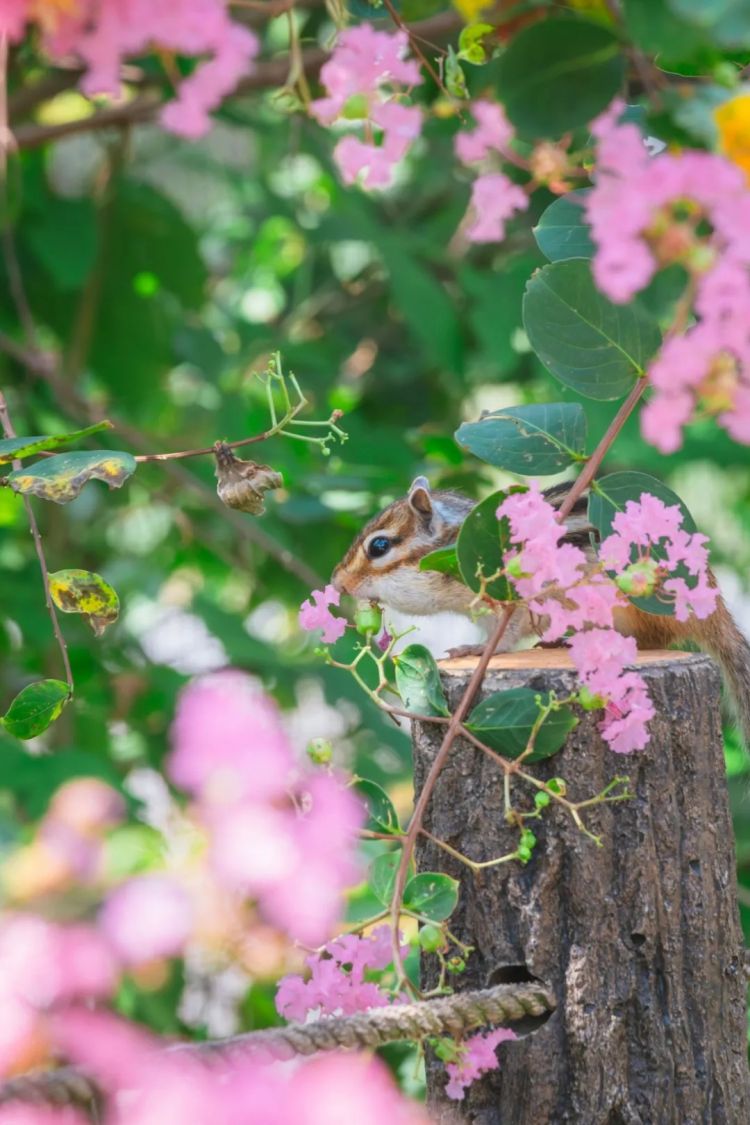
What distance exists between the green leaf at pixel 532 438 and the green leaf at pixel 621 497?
0.11 ft

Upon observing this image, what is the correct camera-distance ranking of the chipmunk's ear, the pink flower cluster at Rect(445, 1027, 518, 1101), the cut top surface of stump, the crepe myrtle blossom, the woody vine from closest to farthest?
1. the crepe myrtle blossom
2. the woody vine
3. the pink flower cluster at Rect(445, 1027, 518, 1101)
4. the cut top surface of stump
5. the chipmunk's ear

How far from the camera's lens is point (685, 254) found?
59cm

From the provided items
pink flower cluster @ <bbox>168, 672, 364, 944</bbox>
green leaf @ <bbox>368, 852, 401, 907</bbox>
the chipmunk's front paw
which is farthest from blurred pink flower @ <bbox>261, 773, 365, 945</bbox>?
the chipmunk's front paw

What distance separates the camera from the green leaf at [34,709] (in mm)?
971

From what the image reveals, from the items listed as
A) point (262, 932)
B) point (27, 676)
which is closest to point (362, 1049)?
point (262, 932)

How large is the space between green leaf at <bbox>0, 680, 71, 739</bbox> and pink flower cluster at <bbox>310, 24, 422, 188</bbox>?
41 cm

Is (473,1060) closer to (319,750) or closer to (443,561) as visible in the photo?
(319,750)

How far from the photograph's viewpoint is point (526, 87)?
72 centimetres

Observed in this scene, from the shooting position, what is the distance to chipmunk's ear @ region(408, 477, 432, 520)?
1900 mm

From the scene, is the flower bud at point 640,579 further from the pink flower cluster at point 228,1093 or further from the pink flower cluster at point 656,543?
the pink flower cluster at point 228,1093

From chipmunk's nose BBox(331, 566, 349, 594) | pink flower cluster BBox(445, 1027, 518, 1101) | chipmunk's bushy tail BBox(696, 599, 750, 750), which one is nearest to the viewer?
pink flower cluster BBox(445, 1027, 518, 1101)

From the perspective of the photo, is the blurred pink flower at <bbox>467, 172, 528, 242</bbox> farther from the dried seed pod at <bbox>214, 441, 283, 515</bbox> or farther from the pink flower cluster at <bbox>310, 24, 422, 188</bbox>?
the dried seed pod at <bbox>214, 441, 283, 515</bbox>

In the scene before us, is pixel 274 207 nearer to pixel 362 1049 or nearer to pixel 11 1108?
pixel 362 1049

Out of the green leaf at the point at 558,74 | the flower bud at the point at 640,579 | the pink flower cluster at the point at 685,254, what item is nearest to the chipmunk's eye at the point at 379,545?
the flower bud at the point at 640,579
